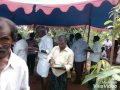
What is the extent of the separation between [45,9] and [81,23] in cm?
397

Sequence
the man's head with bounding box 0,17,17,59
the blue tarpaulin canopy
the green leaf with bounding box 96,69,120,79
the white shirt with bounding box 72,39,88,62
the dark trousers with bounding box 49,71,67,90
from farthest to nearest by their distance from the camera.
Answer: the white shirt with bounding box 72,39,88,62 < the blue tarpaulin canopy < the dark trousers with bounding box 49,71,67,90 < the man's head with bounding box 0,17,17,59 < the green leaf with bounding box 96,69,120,79

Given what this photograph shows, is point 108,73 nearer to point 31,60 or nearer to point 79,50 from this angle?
point 79,50

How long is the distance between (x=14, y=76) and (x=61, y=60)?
13.7ft

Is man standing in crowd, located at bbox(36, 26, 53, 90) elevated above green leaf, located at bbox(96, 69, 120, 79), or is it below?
Answer: below

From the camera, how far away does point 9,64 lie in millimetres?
1954

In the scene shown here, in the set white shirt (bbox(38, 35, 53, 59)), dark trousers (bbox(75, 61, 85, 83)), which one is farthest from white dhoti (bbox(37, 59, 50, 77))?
dark trousers (bbox(75, 61, 85, 83))

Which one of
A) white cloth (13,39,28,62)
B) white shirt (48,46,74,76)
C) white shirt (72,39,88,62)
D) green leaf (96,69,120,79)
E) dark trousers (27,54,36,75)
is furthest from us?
dark trousers (27,54,36,75)

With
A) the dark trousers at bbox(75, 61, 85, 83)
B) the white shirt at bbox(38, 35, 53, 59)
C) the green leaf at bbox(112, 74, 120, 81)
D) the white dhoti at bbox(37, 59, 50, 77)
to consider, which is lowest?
the dark trousers at bbox(75, 61, 85, 83)

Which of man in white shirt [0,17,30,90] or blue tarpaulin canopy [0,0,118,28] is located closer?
man in white shirt [0,17,30,90]

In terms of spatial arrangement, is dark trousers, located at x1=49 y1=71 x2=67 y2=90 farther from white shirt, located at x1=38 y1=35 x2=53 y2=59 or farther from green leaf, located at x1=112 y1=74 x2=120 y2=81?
green leaf, located at x1=112 y1=74 x2=120 y2=81

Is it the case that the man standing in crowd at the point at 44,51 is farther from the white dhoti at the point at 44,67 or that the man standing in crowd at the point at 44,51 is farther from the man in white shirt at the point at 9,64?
the man in white shirt at the point at 9,64

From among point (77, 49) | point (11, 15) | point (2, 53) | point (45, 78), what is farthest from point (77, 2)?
point (2, 53)

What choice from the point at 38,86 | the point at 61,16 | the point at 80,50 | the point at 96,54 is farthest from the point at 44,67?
the point at 61,16

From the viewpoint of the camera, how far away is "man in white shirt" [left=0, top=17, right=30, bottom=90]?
189cm
